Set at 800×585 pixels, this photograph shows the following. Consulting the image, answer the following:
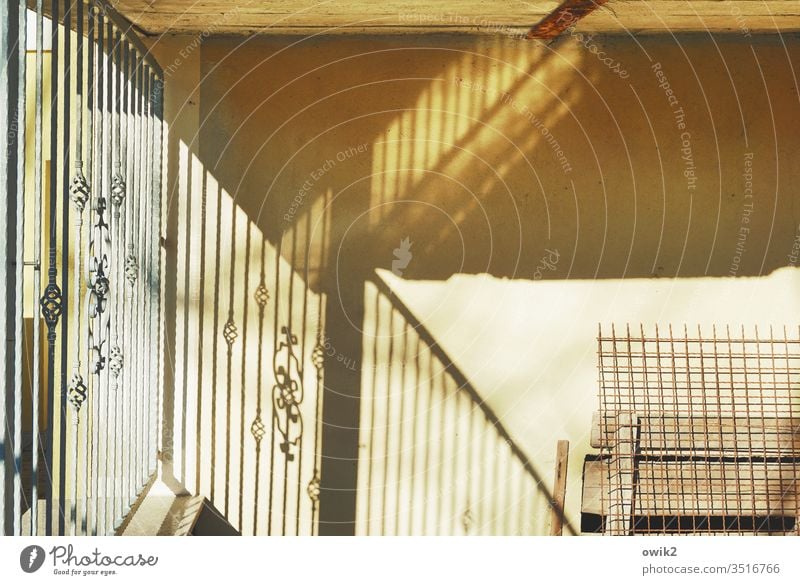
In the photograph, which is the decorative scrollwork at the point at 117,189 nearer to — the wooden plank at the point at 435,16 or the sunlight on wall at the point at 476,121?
the wooden plank at the point at 435,16

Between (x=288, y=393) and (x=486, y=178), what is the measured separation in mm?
1260

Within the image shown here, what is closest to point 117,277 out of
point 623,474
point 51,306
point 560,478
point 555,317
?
point 51,306

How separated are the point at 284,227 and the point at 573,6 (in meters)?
1.43

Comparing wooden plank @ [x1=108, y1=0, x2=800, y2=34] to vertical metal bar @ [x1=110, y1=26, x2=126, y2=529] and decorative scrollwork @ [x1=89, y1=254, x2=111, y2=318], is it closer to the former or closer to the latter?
vertical metal bar @ [x1=110, y1=26, x2=126, y2=529]

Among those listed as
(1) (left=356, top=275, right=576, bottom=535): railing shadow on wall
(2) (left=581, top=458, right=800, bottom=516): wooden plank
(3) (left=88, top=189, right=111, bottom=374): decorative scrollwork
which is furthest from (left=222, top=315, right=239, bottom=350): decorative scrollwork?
(2) (left=581, top=458, right=800, bottom=516): wooden plank

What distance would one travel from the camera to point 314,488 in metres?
3.18

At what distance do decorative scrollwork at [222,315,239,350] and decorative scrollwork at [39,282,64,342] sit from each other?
1335 millimetres

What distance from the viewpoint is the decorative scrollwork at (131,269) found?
2561 millimetres

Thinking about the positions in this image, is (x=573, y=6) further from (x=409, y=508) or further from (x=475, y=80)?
(x=409, y=508)

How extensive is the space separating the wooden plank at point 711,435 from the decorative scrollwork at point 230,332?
154 cm

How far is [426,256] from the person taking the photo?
3.10m

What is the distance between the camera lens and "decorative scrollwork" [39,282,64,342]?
5.71 feet

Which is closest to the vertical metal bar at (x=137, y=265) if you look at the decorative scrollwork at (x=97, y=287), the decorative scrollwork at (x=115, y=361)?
the decorative scrollwork at (x=115, y=361)

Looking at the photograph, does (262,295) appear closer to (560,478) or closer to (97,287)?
(97,287)
